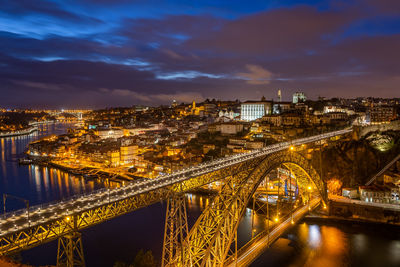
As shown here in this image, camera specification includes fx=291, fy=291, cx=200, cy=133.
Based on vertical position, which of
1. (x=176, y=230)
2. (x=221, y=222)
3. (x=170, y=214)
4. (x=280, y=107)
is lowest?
(x=221, y=222)

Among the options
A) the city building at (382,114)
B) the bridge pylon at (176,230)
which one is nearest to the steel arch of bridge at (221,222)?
the bridge pylon at (176,230)

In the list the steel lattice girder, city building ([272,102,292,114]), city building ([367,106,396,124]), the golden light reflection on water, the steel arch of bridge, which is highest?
city building ([272,102,292,114])

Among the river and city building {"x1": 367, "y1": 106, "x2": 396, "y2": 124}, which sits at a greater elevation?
city building {"x1": 367, "y1": 106, "x2": 396, "y2": 124}

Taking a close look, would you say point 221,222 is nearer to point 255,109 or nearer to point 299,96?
point 255,109

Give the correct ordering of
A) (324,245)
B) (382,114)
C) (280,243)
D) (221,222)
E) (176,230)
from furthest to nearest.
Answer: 1. (382,114)
2. (280,243)
3. (324,245)
4. (221,222)
5. (176,230)

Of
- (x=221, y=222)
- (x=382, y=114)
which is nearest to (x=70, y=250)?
(x=221, y=222)

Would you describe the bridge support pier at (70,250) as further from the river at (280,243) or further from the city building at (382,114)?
the city building at (382,114)

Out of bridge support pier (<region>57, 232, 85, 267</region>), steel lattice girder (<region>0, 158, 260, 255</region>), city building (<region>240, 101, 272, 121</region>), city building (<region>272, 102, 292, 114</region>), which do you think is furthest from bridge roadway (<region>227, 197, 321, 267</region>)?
city building (<region>272, 102, 292, 114</region>)

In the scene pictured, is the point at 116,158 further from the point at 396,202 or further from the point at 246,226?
the point at 396,202

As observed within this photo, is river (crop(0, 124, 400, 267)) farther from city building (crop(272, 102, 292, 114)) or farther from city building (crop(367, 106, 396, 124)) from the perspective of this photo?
city building (crop(272, 102, 292, 114))
